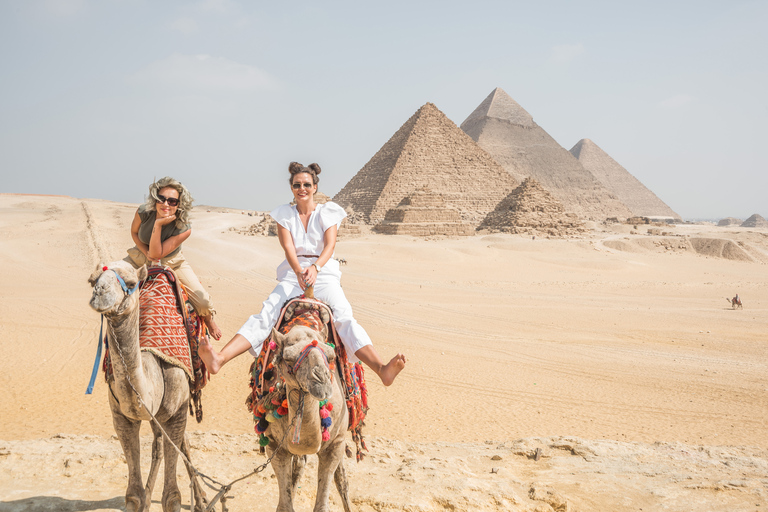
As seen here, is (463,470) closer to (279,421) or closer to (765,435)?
(279,421)

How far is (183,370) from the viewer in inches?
142

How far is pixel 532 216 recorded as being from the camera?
48875mm

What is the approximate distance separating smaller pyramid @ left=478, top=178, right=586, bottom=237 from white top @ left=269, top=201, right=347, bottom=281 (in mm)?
44078

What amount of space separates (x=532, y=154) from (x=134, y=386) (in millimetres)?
143666

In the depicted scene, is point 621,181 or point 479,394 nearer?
point 479,394

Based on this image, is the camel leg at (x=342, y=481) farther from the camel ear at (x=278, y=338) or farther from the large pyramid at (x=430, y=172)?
the large pyramid at (x=430, y=172)

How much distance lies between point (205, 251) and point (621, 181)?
519 ft

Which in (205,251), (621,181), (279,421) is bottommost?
(205,251)

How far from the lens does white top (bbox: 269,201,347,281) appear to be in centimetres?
370

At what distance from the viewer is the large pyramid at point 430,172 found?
8262cm

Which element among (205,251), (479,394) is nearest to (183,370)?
(479,394)

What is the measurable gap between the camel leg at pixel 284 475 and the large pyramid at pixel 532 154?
422ft

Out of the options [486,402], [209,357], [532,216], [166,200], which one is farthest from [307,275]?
[532,216]

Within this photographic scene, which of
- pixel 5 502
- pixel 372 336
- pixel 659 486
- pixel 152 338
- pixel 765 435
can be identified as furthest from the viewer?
pixel 372 336
